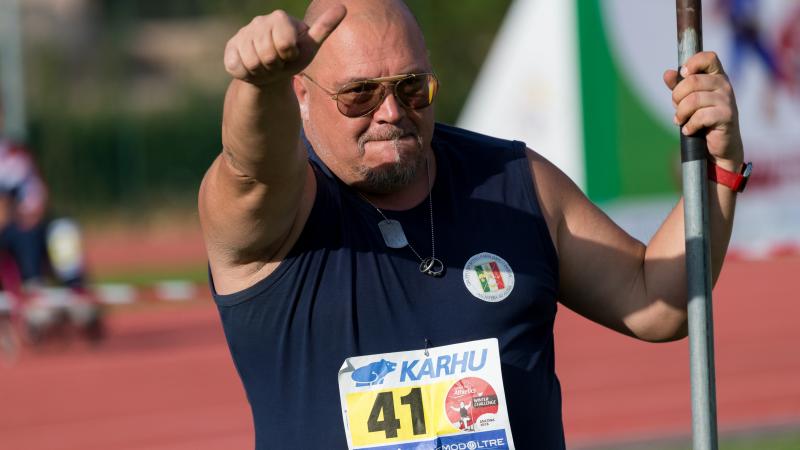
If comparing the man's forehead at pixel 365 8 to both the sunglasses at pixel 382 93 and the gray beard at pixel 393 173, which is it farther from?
the gray beard at pixel 393 173

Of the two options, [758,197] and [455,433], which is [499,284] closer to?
[455,433]

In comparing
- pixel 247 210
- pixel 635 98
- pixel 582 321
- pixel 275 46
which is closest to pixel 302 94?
pixel 247 210

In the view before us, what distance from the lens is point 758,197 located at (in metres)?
13.6

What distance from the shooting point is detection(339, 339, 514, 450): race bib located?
2.97 m

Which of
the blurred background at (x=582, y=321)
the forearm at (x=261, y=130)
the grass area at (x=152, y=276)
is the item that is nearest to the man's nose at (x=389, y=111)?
the forearm at (x=261, y=130)

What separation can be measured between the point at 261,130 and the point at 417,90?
0.57 metres

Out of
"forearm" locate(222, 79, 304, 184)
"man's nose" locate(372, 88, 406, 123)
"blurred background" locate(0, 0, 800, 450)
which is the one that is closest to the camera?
"forearm" locate(222, 79, 304, 184)

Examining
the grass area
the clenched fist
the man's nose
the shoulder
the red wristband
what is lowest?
the grass area

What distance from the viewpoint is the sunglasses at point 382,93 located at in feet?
9.89

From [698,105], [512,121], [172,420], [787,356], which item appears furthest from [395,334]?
[512,121]

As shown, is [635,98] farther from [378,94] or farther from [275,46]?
[275,46]

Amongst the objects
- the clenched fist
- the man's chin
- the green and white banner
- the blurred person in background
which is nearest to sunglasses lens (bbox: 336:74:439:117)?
the man's chin

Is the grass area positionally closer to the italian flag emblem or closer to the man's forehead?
the man's forehead

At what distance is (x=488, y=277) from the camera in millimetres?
3086
